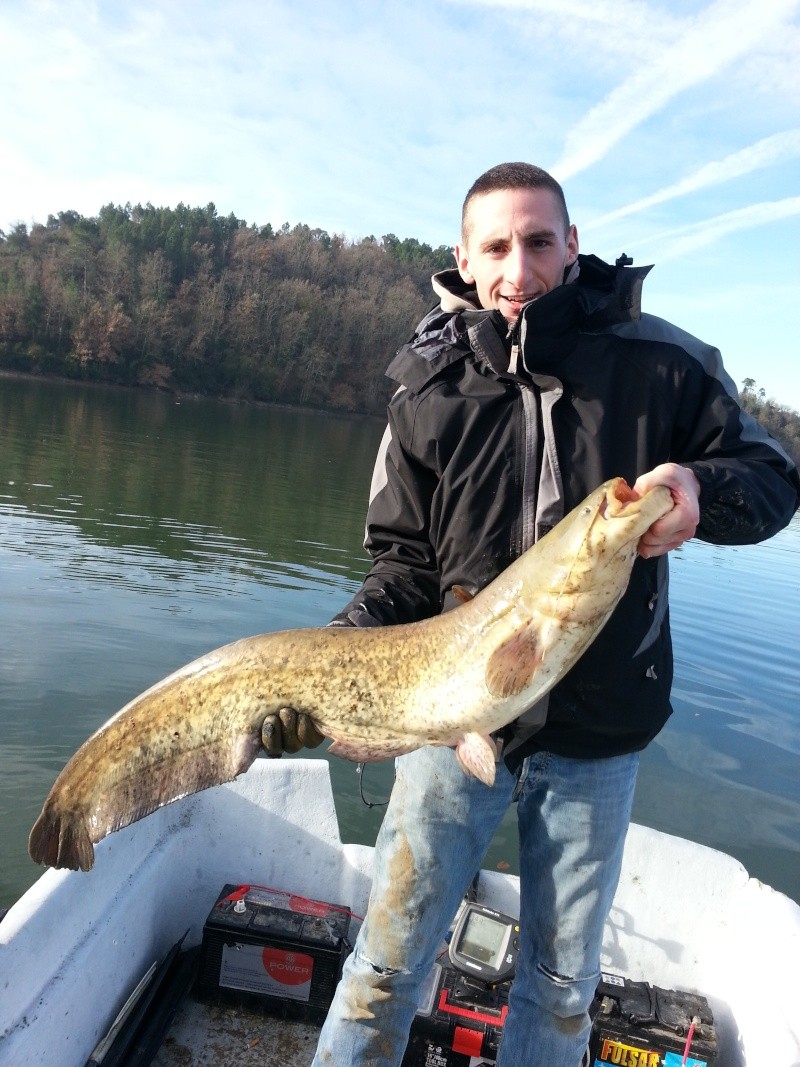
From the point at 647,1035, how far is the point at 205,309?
82.2 meters

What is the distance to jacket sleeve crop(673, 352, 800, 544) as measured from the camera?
229cm

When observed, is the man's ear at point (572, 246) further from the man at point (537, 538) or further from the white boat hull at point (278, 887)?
the white boat hull at point (278, 887)

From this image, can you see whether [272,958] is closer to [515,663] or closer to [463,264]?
[515,663]

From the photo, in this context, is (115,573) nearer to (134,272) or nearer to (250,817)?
(250,817)

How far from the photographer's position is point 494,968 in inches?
147

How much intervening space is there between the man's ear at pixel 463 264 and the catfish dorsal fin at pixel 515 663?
4.46 ft

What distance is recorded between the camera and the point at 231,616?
37.0 feet

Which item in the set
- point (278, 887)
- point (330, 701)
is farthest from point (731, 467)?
point (278, 887)

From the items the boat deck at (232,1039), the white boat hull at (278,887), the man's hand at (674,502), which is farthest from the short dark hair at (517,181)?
the boat deck at (232,1039)

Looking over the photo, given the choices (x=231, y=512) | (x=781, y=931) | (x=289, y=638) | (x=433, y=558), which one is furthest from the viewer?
(x=231, y=512)

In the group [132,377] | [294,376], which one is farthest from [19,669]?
[294,376]

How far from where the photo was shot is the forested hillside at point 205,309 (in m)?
66.6

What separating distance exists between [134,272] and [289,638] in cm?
8415

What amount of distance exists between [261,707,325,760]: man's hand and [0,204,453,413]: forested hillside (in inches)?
2614
